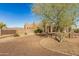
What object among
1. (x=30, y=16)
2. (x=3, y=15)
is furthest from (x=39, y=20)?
(x=3, y=15)

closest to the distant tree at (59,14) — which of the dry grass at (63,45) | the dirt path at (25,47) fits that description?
the dry grass at (63,45)

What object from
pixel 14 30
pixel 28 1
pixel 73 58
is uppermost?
pixel 28 1

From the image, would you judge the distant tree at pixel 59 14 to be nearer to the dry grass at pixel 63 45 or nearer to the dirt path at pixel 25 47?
the dry grass at pixel 63 45

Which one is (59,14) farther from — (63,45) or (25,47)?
(25,47)

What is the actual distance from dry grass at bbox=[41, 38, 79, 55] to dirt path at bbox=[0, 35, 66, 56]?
0.21ft

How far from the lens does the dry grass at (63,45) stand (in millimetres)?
5266

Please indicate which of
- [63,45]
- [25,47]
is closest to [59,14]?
[63,45]

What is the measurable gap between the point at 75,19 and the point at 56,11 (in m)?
0.25

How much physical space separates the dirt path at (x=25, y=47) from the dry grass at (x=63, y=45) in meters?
0.06

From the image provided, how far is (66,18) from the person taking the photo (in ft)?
17.4

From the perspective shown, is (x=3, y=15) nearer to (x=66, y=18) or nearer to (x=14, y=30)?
(x=14, y=30)

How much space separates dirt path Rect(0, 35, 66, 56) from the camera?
5.27 metres

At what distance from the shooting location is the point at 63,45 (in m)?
5.29

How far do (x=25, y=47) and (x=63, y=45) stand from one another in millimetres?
466
